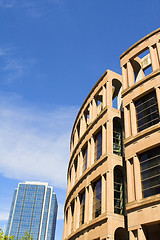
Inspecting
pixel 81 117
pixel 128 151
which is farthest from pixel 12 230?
pixel 128 151

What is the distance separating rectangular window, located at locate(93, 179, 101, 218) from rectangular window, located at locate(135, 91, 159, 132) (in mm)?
6952

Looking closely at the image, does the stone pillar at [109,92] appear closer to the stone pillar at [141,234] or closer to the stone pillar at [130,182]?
the stone pillar at [130,182]

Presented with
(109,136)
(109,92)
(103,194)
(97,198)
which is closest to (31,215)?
(97,198)

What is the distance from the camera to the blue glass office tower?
18400 cm

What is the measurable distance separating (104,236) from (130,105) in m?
11.5

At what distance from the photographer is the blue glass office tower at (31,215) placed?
184000mm

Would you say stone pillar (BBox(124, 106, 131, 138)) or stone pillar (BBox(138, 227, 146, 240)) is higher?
stone pillar (BBox(124, 106, 131, 138))

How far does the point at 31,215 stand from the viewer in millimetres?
188500


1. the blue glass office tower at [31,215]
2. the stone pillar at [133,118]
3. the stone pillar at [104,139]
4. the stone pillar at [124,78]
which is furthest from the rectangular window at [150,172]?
the blue glass office tower at [31,215]

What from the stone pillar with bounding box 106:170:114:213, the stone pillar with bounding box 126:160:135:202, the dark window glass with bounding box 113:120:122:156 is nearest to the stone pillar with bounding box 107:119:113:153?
the dark window glass with bounding box 113:120:122:156

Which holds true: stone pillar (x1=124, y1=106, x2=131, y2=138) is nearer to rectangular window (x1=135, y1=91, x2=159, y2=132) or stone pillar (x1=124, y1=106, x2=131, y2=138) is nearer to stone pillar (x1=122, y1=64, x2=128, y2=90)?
rectangular window (x1=135, y1=91, x2=159, y2=132)

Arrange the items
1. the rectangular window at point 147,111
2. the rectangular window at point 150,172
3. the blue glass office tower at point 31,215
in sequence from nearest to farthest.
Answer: the rectangular window at point 150,172 < the rectangular window at point 147,111 < the blue glass office tower at point 31,215

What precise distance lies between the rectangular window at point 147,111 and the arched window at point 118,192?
15.4ft

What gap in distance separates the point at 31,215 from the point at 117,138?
183216 mm
